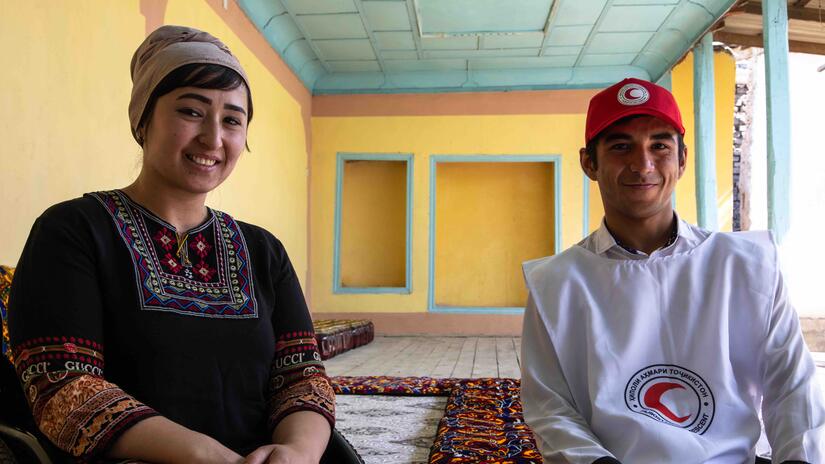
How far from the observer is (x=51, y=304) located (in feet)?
3.57

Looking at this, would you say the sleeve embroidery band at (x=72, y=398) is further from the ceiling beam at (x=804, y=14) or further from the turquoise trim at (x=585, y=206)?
the turquoise trim at (x=585, y=206)

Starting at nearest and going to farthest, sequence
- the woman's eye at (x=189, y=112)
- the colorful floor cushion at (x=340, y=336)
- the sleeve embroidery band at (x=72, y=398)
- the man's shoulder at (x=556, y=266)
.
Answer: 1. the sleeve embroidery band at (x=72, y=398)
2. the woman's eye at (x=189, y=112)
3. the man's shoulder at (x=556, y=266)
4. the colorful floor cushion at (x=340, y=336)

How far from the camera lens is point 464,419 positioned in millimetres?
2777

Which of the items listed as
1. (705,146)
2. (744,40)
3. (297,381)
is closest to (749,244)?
(297,381)

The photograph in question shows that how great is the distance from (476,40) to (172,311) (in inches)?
235

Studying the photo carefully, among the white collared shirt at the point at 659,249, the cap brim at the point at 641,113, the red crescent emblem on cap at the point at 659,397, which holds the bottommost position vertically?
the red crescent emblem on cap at the point at 659,397

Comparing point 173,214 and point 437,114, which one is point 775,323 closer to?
point 173,214

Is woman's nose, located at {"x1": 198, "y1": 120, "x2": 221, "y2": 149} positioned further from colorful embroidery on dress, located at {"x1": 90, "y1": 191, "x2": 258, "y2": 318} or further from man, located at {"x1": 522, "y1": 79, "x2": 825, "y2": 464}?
man, located at {"x1": 522, "y1": 79, "x2": 825, "y2": 464}

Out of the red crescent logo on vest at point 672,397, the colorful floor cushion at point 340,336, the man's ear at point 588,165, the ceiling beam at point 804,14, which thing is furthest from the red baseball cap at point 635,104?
the ceiling beam at point 804,14

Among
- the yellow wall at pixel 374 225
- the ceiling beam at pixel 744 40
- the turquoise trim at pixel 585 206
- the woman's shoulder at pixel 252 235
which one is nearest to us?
the woman's shoulder at pixel 252 235

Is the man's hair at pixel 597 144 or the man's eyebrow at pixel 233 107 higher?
the man's eyebrow at pixel 233 107

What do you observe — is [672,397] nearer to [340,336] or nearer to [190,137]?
[190,137]

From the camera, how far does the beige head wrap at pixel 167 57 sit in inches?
49.5

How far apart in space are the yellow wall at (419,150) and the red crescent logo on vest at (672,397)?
20.3 ft
